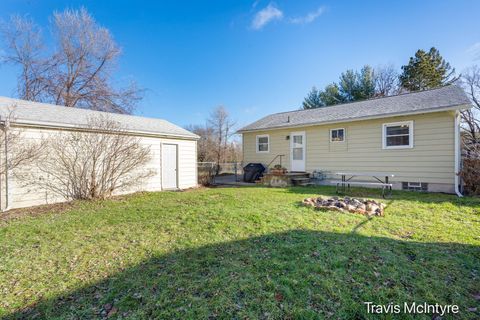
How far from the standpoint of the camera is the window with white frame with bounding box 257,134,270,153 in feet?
44.0

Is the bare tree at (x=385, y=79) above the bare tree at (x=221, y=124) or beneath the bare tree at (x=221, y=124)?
above

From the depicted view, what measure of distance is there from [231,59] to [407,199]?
12.1 m

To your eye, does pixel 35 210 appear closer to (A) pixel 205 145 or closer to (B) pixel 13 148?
(B) pixel 13 148

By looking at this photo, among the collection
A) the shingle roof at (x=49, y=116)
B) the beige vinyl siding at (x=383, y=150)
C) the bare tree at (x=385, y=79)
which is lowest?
the beige vinyl siding at (x=383, y=150)

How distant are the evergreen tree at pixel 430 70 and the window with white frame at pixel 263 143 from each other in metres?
16.8

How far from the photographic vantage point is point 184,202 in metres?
6.83

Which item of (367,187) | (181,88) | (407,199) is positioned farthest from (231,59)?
(407,199)

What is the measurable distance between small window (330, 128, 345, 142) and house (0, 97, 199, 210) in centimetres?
Answer: 651

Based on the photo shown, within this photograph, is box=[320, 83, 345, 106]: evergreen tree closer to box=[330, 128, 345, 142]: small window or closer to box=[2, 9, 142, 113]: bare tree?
box=[330, 128, 345, 142]: small window

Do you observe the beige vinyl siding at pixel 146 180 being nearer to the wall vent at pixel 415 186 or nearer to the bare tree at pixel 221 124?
the wall vent at pixel 415 186

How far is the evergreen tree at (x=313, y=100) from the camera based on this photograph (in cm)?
2474

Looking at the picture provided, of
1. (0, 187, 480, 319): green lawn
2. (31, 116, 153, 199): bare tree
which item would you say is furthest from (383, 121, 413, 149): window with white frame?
(31, 116, 153, 199): bare tree

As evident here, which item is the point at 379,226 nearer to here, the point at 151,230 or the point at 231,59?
the point at 151,230

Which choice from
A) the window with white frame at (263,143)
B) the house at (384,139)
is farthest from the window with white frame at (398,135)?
the window with white frame at (263,143)
